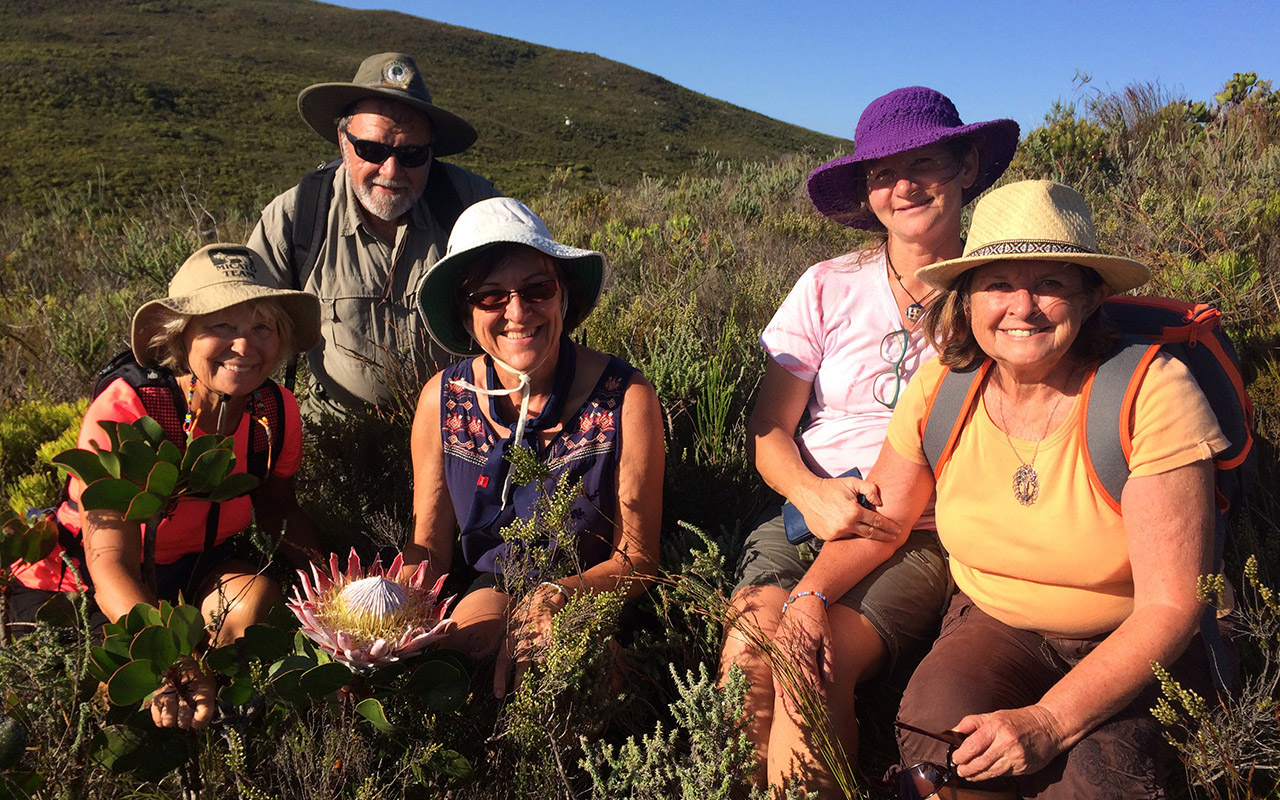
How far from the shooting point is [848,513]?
92.9 inches

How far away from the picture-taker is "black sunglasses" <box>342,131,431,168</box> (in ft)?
12.9

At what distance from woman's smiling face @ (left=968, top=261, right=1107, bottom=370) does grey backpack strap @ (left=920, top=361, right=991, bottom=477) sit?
0.51 ft

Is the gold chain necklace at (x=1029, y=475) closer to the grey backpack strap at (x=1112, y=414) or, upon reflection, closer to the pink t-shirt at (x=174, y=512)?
the grey backpack strap at (x=1112, y=414)

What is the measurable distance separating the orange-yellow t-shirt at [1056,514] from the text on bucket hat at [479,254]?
3.62 ft

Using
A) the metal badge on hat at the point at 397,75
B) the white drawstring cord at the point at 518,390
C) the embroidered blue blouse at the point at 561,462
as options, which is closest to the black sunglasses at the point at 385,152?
the metal badge on hat at the point at 397,75

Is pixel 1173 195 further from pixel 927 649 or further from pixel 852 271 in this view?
pixel 927 649

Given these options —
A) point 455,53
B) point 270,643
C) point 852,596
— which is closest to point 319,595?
point 270,643

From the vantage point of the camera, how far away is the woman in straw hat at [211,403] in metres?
2.36

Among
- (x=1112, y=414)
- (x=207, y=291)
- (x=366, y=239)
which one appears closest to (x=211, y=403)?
(x=207, y=291)

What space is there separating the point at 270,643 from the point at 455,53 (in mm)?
62483

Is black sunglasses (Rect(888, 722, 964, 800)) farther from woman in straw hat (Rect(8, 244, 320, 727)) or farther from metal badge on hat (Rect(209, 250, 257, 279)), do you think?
metal badge on hat (Rect(209, 250, 257, 279))

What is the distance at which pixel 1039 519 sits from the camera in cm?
193

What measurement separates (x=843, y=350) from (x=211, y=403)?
205cm

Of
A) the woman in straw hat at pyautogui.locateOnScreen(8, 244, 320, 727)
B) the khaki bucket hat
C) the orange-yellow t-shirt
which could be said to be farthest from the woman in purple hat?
the khaki bucket hat
